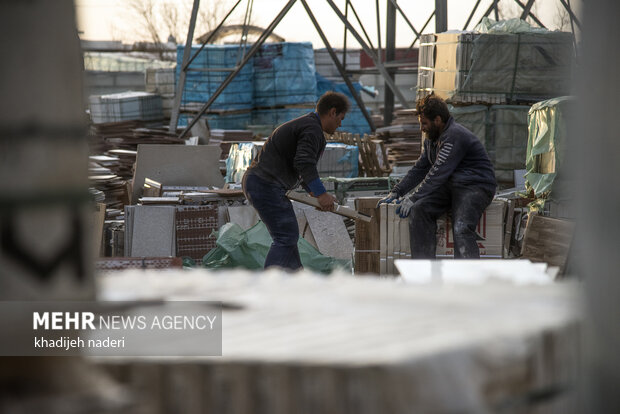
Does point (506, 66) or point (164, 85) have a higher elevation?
point (506, 66)

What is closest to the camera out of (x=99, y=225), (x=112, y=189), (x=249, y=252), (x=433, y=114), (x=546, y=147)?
(x=433, y=114)

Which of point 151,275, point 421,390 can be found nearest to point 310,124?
point 151,275

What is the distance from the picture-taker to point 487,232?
7.59 m

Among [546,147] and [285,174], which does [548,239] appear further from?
[285,174]

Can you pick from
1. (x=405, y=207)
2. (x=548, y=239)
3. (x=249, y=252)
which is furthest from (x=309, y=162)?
(x=548, y=239)

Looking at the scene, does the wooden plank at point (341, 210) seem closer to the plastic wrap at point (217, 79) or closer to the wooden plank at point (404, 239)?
the wooden plank at point (404, 239)

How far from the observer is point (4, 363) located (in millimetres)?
1737

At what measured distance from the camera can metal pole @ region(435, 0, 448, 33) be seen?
13.4 m

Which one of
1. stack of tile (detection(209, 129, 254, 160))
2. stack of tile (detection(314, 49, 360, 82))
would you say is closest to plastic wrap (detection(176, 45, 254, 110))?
stack of tile (detection(209, 129, 254, 160))

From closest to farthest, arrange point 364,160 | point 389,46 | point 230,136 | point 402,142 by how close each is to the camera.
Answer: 1. point 364,160
2. point 402,142
3. point 230,136
4. point 389,46

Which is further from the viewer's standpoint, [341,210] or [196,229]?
[196,229]

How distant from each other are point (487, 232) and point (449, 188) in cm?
56

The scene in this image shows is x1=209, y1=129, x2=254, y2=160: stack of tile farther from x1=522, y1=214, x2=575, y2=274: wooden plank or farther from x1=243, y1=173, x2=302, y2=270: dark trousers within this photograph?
x1=522, y1=214, x2=575, y2=274: wooden plank

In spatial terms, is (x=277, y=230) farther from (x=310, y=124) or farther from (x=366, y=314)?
(x=366, y=314)
